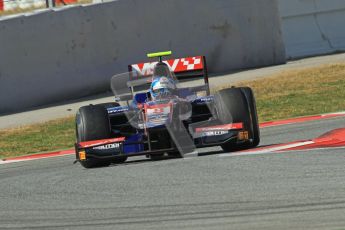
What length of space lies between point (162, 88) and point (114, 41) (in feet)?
30.4

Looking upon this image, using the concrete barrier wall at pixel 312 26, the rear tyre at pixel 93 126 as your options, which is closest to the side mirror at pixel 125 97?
the rear tyre at pixel 93 126

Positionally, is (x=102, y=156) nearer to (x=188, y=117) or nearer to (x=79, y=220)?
(x=188, y=117)

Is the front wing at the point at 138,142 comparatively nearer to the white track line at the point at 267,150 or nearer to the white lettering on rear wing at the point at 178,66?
the white track line at the point at 267,150

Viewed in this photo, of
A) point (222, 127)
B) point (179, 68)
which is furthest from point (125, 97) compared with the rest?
point (222, 127)

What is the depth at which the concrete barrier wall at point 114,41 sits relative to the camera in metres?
19.5

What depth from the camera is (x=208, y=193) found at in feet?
27.9

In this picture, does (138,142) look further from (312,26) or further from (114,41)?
(312,26)

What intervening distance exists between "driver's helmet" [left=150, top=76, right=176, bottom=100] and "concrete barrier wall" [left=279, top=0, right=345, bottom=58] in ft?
42.8

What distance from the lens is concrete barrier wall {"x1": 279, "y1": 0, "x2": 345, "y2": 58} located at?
24.8 metres

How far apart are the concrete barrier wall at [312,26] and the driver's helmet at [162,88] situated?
42.8 ft

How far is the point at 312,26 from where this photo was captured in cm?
2491

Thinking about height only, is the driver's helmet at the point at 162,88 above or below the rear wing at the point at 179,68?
below

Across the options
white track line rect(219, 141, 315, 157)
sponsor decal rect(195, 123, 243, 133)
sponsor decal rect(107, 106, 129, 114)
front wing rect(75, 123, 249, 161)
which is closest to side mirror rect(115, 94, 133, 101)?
sponsor decal rect(107, 106, 129, 114)

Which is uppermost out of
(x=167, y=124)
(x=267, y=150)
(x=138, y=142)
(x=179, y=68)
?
(x=179, y=68)
